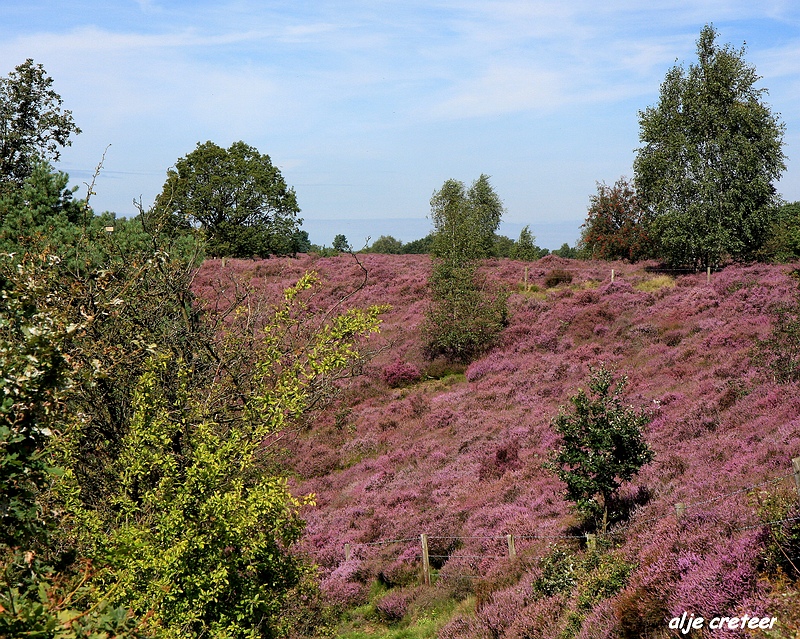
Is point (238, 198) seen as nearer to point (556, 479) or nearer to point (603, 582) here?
point (556, 479)

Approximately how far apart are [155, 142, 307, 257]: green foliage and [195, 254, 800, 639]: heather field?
17644 mm

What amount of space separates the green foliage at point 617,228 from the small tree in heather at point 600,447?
43.0 meters

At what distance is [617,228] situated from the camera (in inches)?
2192

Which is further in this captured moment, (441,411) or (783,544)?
(441,411)

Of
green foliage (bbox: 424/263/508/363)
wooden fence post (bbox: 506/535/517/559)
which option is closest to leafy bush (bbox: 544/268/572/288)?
green foliage (bbox: 424/263/508/363)

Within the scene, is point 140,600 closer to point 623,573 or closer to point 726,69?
point 623,573

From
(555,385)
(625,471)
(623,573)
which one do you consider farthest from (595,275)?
(623,573)

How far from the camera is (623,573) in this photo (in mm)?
9406

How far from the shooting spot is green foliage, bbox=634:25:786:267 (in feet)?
126

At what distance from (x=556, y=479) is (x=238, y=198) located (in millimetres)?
40143

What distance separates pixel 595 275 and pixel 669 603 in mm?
34193

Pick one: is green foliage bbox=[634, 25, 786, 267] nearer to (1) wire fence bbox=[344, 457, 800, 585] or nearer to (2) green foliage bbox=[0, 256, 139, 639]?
(1) wire fence bbox=[344, 457, 800, 585]

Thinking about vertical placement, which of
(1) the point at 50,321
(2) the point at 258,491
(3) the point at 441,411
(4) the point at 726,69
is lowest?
(3) the point at 441,411

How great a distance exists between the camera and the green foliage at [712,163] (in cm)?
3838
